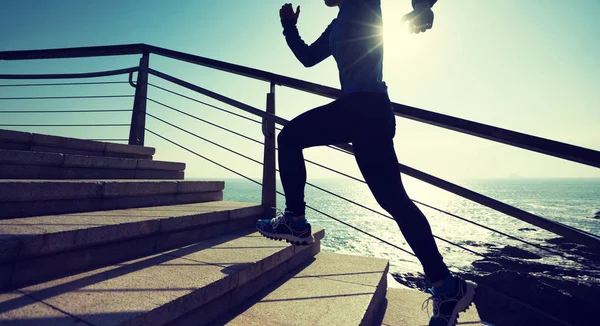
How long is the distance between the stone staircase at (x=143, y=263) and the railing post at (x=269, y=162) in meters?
0.34

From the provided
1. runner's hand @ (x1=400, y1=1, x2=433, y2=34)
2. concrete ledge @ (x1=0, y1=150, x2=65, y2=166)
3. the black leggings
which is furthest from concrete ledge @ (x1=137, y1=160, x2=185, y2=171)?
runner's hand @ (x1=400, y1=1, x2=433, y2=34)

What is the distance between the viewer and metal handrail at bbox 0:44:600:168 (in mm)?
1499

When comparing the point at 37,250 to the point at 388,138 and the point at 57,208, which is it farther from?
the point at 388,138

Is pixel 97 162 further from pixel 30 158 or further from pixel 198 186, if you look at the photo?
pixel 198 186

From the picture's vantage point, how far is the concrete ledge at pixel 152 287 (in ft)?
3.84

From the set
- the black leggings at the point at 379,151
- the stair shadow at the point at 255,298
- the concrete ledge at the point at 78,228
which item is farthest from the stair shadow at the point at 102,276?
the black leggings at the point at 379,151

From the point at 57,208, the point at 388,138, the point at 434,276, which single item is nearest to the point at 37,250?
the point at 57,208

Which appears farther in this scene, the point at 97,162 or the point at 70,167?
the point at 97,162

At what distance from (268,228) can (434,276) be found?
99cm

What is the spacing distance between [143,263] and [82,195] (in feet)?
Result: 2.59

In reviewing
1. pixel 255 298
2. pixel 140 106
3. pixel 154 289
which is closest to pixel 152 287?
pixel 154 289

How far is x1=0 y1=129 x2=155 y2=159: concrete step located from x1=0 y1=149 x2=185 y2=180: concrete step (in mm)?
493

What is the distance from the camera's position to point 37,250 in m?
1.38

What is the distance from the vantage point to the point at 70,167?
259 centimetres
